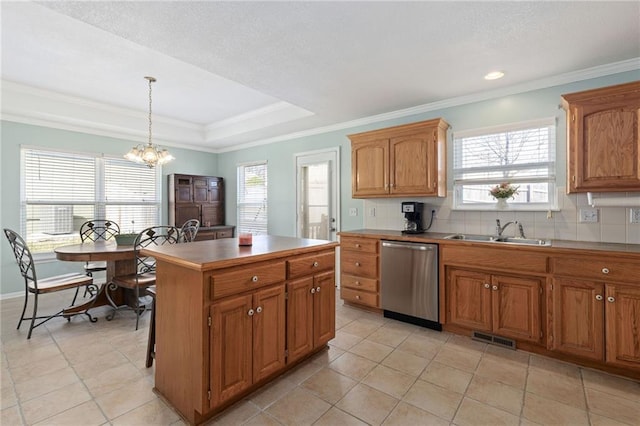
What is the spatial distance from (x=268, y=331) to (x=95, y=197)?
172 inches

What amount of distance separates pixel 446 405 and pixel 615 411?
3.34 feet

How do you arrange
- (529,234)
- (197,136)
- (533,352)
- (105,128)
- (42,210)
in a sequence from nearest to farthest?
(533,352), (529,234), (42,210), (105,128), (197,136)

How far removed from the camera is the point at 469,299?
2822 mm

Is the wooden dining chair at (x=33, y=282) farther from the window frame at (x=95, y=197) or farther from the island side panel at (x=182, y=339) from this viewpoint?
the island side panel at (x=182, y=339)

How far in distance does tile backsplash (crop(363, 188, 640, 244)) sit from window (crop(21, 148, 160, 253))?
13.9 ft

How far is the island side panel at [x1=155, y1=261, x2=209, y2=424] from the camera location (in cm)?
163

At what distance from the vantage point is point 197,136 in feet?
18.5

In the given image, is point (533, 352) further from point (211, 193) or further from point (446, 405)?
point (211, 193)

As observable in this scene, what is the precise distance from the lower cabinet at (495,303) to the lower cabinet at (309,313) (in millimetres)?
1267

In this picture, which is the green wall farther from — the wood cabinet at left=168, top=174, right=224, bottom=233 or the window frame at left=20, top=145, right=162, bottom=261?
the wood cabinet at left=168, top=174, right=224, bottom=233

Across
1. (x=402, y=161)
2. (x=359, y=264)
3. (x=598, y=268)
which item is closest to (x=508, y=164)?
(x=402, y=161)

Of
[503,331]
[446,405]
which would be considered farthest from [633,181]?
[446,405]

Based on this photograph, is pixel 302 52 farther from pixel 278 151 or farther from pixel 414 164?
pixel 278 151

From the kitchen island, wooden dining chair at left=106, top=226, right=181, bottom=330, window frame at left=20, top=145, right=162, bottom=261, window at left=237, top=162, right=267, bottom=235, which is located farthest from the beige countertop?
window frame at left=20, top=145, right=162, bottom=261
